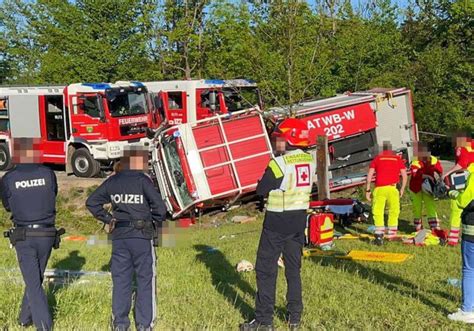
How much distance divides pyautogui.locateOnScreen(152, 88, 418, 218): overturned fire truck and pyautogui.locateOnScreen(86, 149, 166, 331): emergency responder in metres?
9.38

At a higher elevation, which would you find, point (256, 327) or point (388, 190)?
point (388, 190)

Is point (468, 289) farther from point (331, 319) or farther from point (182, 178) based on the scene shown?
point (182, 178)

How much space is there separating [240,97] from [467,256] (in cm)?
1449

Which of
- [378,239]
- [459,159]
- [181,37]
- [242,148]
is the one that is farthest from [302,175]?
[181,37]

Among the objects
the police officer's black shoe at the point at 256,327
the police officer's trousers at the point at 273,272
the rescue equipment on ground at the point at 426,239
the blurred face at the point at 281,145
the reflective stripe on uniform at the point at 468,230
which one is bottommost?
the rescue equipment on ground at the point at 426,239

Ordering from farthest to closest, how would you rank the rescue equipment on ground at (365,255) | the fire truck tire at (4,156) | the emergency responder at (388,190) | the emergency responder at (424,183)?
the fire truck tire at (4,156), the emergency responder at (424,183), the emergency responder at (388,190), the rescue equipment on ground at (365,255)

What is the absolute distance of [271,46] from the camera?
15.0 metres

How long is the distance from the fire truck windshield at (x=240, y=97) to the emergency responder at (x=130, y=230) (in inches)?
528

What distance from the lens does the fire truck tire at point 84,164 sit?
1833 cm

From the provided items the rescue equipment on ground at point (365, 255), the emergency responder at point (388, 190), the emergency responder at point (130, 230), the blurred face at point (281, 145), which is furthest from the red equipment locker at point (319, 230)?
the emergency responder at point (130, 230)

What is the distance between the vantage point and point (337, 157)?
634 inches

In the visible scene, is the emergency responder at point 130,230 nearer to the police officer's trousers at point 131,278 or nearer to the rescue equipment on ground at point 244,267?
the police officer's trousers at point 131,278

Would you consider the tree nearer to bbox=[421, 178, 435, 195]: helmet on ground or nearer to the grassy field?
bbox=[421, 178, 435, 195]: helmet on ground

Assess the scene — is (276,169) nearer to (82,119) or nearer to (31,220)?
(31,220)
